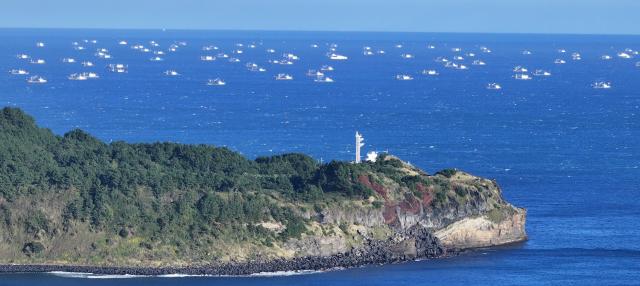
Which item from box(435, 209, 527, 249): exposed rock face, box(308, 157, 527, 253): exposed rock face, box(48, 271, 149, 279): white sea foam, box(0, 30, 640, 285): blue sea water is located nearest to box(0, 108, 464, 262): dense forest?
box(308, 157, 527, 253): exposed rock face

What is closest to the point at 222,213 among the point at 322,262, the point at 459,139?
the point at 322,262

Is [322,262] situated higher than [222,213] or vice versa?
[222,213]

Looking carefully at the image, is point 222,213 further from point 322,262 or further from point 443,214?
point 443,214

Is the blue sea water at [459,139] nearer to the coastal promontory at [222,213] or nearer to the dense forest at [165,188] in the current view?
the coastal promontory at [222,213]

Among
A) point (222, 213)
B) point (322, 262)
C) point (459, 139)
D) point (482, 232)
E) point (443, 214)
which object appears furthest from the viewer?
point (459, 139)

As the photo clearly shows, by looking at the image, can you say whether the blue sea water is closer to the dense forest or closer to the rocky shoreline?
the rocky shoreline
